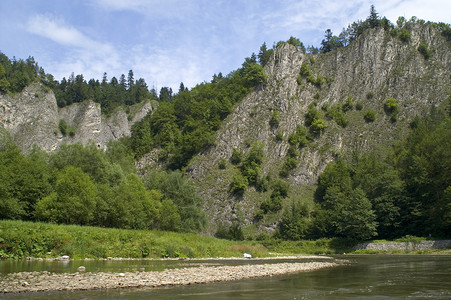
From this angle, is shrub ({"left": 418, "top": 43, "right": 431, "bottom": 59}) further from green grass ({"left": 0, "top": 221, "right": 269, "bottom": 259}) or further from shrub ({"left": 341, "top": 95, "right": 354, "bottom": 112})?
green grass ({"left": 0, "top": 221, "right": 269, "bottom": 259})

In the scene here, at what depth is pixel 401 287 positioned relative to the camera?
1994cm

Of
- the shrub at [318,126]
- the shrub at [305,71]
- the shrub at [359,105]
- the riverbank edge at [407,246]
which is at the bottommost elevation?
the riverbank edge at [407,246]

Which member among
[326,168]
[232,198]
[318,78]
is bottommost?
[232,198]

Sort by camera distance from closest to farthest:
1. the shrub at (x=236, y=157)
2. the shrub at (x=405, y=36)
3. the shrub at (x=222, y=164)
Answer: the shrub at (x=222, y=164) < the shrub at (x=236, y=157) < the shrub at (x=405, y=36)

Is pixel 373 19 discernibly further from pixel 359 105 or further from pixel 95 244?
pixel 95 244

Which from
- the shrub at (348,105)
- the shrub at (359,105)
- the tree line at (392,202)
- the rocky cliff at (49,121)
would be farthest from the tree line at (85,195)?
the shrub at (359,105)

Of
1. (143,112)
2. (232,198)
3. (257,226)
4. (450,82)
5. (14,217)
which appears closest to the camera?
(14,217)

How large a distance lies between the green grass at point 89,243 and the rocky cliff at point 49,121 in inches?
3121

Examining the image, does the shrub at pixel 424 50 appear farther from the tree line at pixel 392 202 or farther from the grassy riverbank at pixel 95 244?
the grassy riverbank at pixel 95 244

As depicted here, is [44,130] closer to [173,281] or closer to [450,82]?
[173,281]

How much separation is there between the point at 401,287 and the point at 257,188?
8701 centimetres

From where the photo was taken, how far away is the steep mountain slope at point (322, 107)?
108m

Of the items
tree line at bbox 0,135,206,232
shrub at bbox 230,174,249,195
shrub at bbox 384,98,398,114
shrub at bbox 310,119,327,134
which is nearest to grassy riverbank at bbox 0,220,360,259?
tree line at bbox 0,135,206,232

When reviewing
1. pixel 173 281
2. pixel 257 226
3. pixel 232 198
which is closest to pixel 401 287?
pixel 173 281
